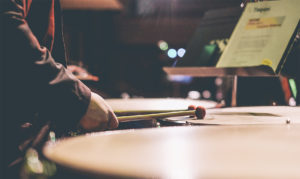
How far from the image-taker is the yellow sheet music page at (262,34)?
1376 mm

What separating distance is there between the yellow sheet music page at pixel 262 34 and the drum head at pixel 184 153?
547mm

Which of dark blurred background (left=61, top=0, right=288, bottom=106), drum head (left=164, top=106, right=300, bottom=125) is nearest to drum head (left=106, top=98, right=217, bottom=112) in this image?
drum head (left=164, top=106, right=300, bottom=125)

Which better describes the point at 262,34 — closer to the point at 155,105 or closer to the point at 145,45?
the point at 155,105

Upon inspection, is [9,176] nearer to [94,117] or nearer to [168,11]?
[94,117]

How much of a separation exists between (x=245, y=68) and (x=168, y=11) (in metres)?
7.67

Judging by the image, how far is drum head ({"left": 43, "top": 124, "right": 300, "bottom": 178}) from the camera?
51cm

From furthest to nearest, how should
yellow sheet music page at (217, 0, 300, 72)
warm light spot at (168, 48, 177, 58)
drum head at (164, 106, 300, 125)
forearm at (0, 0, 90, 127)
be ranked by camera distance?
warm light spot at (168, 48, 177, 58) → yellow sheet music page at (217, 0, 300, 72) → drum head at (164, 106, 300, 125) → forearm at (0, 0, 90, 127)

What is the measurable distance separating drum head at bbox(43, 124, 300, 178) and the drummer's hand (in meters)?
0.14

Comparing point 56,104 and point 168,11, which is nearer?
point 56,104

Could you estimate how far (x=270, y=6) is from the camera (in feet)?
4.96

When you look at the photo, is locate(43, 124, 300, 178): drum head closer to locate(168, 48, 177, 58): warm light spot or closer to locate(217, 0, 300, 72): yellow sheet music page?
locate(217, 0, 300, 72): yellow sheet music page

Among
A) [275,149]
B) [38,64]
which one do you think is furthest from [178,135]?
[38,64]

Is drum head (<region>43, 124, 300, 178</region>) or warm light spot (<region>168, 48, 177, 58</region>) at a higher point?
warm light spot (<region>168, 48, 177, 58</region>)

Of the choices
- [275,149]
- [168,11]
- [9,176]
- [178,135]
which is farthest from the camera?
[168,11]
